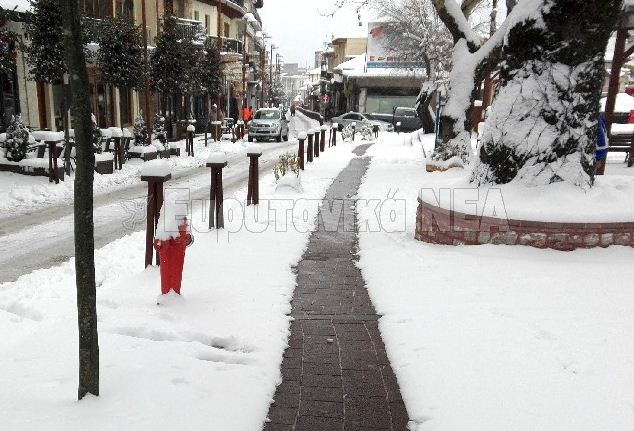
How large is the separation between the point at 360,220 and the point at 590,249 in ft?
11.3

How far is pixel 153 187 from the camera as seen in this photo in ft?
15.9

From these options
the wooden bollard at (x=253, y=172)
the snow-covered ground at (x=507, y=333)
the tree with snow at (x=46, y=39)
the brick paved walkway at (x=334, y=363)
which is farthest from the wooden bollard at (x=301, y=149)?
the brick paved walkway at (x=334, y=363)

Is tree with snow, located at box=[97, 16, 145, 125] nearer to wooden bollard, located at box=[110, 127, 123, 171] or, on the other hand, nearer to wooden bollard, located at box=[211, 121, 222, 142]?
wooden bollard, located at box=[110, 127, 123, 171]

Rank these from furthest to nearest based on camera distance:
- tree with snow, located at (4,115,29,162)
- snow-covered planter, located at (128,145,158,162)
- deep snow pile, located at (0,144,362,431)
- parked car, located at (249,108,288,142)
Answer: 1. parked car, located at (249,108,288,142)
2. snow-covered planter, located at (128,145,158,162)
3. tree with snow, located at (4,115,29,162)
4. deep snow pile, located at (0,144,362,431)

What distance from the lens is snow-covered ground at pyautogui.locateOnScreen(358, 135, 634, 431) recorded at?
272 centimetres

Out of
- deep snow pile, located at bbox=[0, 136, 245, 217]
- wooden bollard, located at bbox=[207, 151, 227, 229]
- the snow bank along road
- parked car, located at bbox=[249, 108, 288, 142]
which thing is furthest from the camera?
parked car, located at bbox=[249, 108, 288, 142]

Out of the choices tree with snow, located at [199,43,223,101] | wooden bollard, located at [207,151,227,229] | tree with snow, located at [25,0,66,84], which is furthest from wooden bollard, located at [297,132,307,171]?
tree with snow, located at [199,43,223,101]

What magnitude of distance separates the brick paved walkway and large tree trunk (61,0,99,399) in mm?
1007

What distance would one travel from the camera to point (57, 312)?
13.3 feet

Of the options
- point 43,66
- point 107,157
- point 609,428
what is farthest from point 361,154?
point 609,428

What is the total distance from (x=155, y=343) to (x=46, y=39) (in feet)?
36.5

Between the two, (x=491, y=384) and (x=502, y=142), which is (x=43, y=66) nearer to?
(x=502, y=142)

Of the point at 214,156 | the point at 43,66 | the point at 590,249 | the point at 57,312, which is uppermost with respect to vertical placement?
the point at 43,66

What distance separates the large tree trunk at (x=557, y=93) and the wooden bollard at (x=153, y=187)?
151 inches
